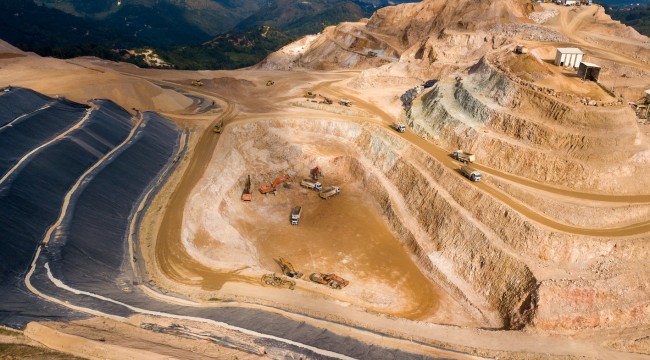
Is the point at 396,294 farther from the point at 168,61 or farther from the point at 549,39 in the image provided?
the point at 168,61

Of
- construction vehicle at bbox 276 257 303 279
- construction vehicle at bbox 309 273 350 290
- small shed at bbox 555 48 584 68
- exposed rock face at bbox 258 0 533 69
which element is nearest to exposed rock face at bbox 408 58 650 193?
small shed at bbox 555 48 584 68

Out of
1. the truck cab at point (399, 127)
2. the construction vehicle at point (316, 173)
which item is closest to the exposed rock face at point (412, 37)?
the truck cab at point (399, 127)

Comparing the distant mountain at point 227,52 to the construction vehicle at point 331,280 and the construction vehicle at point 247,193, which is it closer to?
the construction vehicle at point 247,193

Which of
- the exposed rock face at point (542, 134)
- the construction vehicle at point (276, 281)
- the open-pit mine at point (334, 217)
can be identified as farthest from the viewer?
the exposed rock face at point (542, 134)

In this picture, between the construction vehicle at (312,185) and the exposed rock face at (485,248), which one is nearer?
the exposed rock face at (485,248)

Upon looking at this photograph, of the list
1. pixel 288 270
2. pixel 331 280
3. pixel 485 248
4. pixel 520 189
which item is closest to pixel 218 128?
pixel 288 270

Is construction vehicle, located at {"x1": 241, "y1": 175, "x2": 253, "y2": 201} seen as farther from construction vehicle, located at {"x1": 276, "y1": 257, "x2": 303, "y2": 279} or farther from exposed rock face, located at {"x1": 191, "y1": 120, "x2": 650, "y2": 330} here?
construction vehicle, located at {"x1": 276, "y1": 257, "x2": 303, "y2": 279}

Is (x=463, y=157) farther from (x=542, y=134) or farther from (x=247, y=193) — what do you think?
(x=247, y=193)
